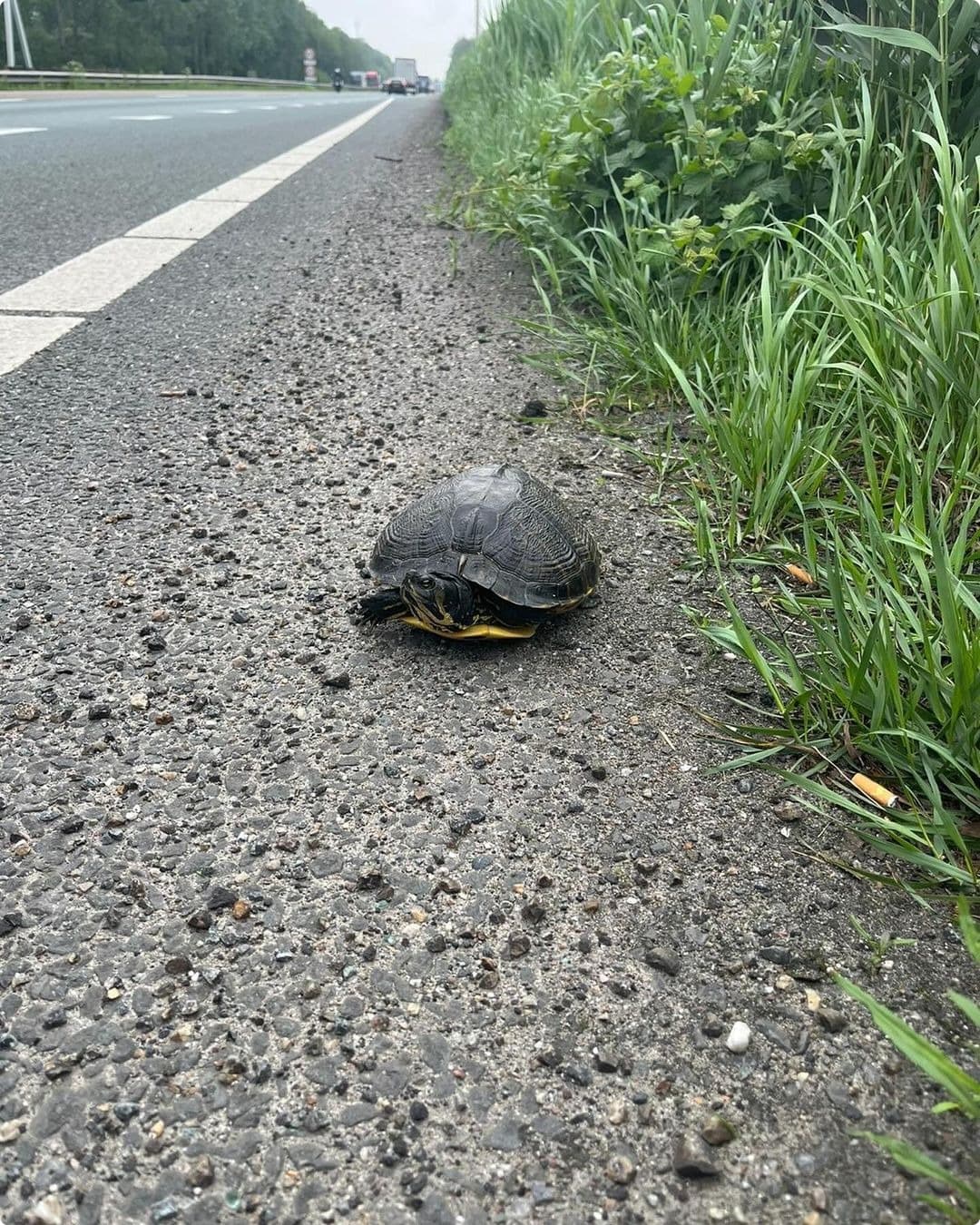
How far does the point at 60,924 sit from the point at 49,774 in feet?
1.14

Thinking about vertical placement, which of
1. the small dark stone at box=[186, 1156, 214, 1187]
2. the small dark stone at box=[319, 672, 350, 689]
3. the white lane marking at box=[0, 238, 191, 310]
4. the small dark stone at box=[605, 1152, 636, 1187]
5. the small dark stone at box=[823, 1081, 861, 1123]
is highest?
the white lane marking at box=[0, 238, 191, 310]

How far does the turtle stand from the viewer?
1.96 m

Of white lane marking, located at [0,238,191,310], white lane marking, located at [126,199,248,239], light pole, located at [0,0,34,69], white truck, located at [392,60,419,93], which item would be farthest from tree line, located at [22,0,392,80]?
white lane marking, located at [0,238,191,310]

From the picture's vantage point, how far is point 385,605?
2.02 meters

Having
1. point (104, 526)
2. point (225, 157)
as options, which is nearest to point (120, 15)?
point (225, 157)

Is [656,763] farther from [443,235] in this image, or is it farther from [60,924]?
[443,235]

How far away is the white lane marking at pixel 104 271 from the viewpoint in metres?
3.70

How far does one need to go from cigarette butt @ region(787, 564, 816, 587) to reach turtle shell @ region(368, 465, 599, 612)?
46 cm

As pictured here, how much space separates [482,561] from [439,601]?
0.62 feet

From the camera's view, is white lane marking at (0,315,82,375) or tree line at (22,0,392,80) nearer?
white lane marking at (0,315,82,375)

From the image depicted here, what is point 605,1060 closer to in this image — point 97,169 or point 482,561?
point 482,561

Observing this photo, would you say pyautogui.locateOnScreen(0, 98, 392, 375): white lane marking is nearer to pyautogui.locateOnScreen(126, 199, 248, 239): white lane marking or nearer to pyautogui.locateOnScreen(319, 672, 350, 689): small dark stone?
pyautogui.locateOnScreen(126, 199, 248, 239): white lane marking

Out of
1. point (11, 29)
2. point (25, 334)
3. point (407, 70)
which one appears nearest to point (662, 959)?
point (25, 334)

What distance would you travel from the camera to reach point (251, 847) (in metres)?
1.46
